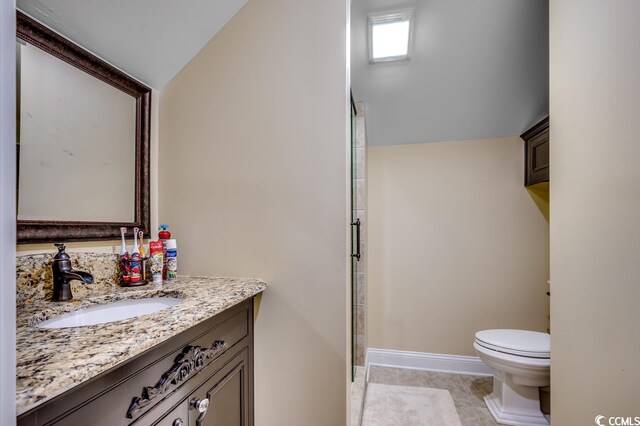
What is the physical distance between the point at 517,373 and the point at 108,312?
2.16 m

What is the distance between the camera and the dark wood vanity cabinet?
0.56 metres

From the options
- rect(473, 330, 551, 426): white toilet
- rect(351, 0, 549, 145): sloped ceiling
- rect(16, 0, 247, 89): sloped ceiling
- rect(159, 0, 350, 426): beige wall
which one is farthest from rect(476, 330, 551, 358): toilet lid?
rect(16, 0, 247, 89): sloped ceiling

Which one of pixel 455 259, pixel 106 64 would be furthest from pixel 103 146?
pixel 455 259

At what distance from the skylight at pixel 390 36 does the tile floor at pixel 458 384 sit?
2383 mm

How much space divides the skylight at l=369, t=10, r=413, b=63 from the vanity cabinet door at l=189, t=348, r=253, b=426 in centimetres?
192

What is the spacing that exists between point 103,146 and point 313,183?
857 millimetres

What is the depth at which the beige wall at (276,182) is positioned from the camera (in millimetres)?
1270

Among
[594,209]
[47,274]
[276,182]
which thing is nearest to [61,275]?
[47,274]

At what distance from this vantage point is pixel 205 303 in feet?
2.95

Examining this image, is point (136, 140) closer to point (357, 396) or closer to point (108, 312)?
point (108, 312)

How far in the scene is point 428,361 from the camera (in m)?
2.51

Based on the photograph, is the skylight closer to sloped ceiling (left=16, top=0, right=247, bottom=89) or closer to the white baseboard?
sloped ceiling (left=16, top=0, right=247, bottom=89)

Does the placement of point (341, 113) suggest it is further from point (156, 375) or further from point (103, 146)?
point (156, 375)

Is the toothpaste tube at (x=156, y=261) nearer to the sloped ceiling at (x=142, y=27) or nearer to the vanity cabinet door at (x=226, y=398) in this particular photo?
the vanity cabinet door at (x=226, y=398)
